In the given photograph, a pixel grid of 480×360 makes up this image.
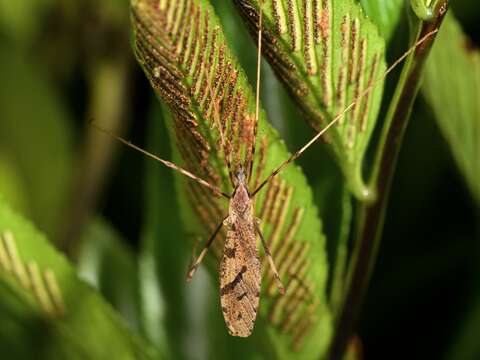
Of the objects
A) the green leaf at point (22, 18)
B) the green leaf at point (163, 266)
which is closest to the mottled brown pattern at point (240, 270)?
the green leaf at point (163, 266)

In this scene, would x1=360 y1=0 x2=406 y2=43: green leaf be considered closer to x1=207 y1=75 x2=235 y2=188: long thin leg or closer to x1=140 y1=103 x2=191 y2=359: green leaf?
x1=207 y1=75 x2=235 y2=188: long thin leg

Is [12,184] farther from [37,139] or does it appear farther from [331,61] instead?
[331,61]

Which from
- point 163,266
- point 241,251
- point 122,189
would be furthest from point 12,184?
point 241,251

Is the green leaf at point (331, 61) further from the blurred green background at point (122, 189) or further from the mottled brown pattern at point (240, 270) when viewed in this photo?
the blurred green background at point (122, 189)

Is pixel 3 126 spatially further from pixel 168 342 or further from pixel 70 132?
pixel 168 342

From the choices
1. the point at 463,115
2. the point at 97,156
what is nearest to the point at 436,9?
the point at 463,115
